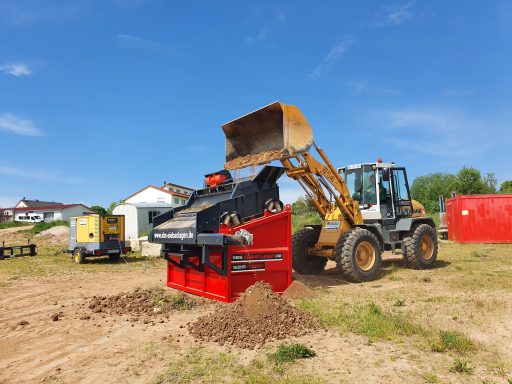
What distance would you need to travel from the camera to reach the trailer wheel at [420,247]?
11.0m

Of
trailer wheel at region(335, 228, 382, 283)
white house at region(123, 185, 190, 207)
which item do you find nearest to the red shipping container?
trailer wheel at region(335, 228, 382, 283)

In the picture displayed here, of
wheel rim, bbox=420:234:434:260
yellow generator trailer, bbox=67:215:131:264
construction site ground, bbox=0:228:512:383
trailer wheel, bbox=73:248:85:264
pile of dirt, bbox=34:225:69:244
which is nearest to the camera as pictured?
construction site ground, bbox=0:228:512:383

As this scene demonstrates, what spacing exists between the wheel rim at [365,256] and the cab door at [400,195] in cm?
200

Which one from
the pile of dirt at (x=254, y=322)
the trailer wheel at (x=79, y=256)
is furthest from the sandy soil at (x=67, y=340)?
the trailer wheel at (x=79, y=256)

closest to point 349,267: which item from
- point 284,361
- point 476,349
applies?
point 476,349

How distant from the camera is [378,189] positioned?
36.1 feet

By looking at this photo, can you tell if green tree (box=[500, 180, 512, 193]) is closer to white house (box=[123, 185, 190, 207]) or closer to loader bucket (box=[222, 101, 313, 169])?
white house (box=[123, 185, 190, 207])

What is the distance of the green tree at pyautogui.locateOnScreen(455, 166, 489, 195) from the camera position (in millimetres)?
51344

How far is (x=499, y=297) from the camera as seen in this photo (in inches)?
291

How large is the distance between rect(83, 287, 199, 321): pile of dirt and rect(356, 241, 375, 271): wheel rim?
424 centimetres

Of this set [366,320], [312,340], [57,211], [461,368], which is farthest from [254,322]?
[57,211]

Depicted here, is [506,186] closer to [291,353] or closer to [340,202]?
[340,202]

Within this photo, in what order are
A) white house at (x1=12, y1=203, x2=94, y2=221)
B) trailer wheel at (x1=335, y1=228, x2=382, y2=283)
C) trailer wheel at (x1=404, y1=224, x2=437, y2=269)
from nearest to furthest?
trailer wheel at (x1=335, y1=228, x2=382, y2=283), trailer wheel at (x1=404, y1=224, x2=437, y2=269), white house at (x1=12, y1=203, x2=94, y2=221)

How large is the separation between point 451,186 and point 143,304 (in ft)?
192
